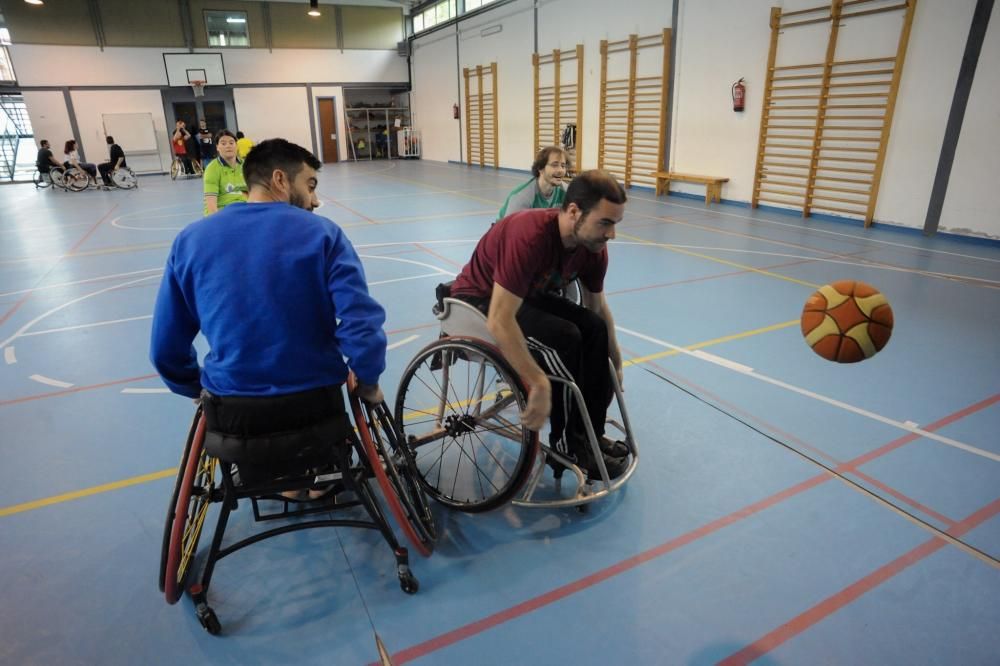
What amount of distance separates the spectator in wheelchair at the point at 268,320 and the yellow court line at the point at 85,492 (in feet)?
3.41

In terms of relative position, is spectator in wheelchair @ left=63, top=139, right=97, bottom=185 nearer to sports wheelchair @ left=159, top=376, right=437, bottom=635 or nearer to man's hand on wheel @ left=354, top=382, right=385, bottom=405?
sports wheelchair @ left=159, top=376, right=437, bottom=635

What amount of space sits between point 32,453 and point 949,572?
12.4 feet

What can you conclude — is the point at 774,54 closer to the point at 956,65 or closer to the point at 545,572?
the point at 956,65

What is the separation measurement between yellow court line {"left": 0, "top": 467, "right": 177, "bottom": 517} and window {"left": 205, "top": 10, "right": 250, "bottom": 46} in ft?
61.7

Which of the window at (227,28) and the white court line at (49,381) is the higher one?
the window at (227,28)

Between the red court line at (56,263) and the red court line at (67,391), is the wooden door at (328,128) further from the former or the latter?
the red court line at (67,391)

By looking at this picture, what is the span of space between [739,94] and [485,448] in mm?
8217

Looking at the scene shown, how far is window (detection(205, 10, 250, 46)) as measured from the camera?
17.2m

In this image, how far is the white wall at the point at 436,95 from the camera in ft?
57.2

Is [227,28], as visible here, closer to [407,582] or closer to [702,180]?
[702,180]

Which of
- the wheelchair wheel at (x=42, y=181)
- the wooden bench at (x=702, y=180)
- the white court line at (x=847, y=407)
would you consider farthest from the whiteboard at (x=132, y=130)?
the white court line at (x=847, y=407)

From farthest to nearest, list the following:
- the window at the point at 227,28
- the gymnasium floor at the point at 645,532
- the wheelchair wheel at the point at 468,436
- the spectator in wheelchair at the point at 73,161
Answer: the window at the point at 227,28
the spectator in wheelchair at the point at 73,161
the wheelchair wheel at the point at 468,436
the gymnasium floor at the point at 645,532

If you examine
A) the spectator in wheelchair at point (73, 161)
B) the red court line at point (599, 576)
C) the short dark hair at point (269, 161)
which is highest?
the short dark hair at point (269, 161)

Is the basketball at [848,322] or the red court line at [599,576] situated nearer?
the red court line at [599,576]
